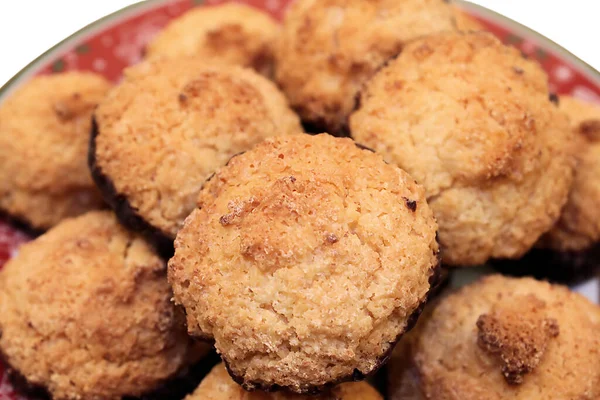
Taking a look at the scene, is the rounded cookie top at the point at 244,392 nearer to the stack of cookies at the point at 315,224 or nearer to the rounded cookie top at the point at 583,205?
the stack of cookies at the point at 315,224

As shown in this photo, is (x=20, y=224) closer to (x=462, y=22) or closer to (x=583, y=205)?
(x=462, y=22)


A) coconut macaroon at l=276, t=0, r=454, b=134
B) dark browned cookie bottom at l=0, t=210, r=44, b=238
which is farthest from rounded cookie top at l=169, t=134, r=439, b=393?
dark browned cookie bottom at l=0, t=210, r=44, b=238

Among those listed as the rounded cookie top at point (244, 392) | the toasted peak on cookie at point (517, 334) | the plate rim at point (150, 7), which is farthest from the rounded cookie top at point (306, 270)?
the plate rim at point (150, 7)

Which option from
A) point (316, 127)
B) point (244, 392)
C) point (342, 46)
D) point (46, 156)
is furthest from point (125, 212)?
point (342, 46)

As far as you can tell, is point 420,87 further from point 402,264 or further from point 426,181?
point 402,264

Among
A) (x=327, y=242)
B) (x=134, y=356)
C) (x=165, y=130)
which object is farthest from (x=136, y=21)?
(x=327, y=242)
